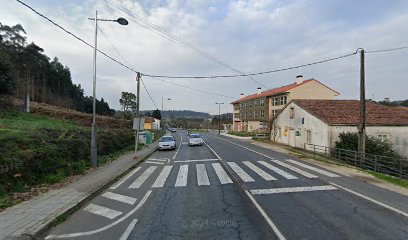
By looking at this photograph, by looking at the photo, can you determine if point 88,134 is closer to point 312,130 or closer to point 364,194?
point 364,194

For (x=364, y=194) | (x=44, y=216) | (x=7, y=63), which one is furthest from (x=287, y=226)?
(x=7, y=63)

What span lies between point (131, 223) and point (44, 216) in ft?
7.33

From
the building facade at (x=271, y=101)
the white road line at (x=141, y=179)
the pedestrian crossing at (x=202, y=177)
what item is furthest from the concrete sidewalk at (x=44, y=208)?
the building facade at (x=271, y=101)

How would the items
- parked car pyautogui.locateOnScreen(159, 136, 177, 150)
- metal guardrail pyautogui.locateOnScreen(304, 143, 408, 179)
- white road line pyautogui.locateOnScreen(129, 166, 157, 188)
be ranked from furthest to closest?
parked car pyautogui.locateOnScreen(159, 136, 177, 150)
metal guardrail pyautogui.locateOnScreen(304, 143, 408, 179)
white road line pyautogui.locateOnScreen(129, 166, 157, 188)

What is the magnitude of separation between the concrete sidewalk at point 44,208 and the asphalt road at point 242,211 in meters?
0.33

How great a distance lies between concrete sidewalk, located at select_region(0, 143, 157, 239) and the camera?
6352mm

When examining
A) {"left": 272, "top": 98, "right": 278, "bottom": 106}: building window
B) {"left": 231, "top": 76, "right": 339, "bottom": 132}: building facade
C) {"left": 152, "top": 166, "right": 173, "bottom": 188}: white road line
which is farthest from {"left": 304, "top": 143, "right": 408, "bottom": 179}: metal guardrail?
{"left": 272, "top": 98, "right": 278, "bottom": 106}: building window

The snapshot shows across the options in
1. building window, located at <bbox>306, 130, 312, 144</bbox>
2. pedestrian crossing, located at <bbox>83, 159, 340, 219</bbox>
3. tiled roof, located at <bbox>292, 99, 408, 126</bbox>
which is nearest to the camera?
pedestrian crossing, located at <bbox>83, 159, 340, 219</bbox>

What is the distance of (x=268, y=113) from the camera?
2537 inches

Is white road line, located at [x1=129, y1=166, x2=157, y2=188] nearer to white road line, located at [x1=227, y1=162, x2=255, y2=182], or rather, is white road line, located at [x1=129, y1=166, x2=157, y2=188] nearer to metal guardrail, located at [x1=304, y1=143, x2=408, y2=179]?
white road line, located at [x1=227, y1=162, x2=255, y2=182]

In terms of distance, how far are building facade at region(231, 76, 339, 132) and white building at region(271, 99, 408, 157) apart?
14510 millimetres

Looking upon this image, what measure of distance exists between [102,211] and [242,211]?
149 inches

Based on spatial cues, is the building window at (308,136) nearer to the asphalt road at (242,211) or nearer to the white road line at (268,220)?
the asphalt road at (242,211)

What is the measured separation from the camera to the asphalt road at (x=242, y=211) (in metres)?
6.25
